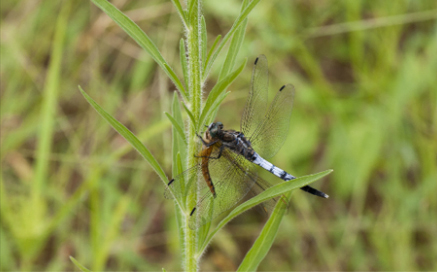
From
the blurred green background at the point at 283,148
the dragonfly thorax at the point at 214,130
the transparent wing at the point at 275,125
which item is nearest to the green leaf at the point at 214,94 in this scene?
the dragonfly thorax at the point at 214,130

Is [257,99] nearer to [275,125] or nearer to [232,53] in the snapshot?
[275,125]

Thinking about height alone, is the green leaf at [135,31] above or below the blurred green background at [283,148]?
below

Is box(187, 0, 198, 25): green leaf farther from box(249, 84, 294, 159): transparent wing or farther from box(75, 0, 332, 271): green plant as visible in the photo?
box(249, 84, 294, 159): transparent wing

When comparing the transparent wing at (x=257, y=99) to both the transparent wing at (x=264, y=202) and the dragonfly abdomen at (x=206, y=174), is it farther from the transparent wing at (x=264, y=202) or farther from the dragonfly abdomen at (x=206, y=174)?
the dragonfly abdomen at (x=206, y=174)

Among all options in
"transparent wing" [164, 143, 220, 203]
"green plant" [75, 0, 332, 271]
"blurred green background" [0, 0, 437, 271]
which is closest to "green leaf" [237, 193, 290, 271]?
"green plant" [75, 0, 332, 271]

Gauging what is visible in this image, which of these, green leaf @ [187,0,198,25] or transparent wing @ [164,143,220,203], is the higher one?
green leaf @ [187,0,198,25]
